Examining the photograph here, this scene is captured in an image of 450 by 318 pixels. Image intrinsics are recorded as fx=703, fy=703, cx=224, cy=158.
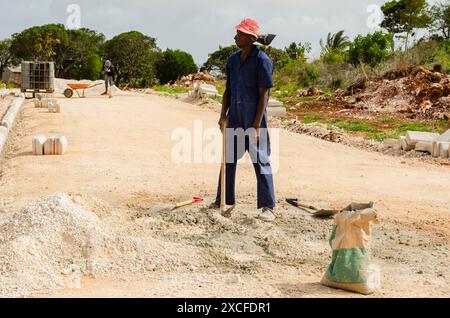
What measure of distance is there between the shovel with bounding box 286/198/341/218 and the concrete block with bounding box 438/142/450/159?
495cm

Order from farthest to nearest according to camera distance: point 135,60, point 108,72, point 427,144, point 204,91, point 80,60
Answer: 1. point 80,60
2. point 135,60
3. point 108,72
4. point 204,91
5. point 427,144

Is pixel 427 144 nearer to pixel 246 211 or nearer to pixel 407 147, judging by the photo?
pixel 407 147

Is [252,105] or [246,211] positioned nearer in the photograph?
[252,105]

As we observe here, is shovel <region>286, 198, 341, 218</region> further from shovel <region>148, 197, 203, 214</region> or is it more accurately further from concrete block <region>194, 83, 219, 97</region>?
concrete block <region>194, 83, 219, 97</region>

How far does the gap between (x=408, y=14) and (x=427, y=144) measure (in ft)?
107

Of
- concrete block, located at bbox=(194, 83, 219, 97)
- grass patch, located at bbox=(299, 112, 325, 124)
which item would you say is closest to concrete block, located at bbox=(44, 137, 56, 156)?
grass patch, located at bbox=(299, 112, 325, 124)

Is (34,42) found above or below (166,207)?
above

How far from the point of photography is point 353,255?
4184 mm

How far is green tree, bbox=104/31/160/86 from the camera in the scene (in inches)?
2046

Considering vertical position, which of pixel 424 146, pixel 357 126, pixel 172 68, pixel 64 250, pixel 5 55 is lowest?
pixel 64 250

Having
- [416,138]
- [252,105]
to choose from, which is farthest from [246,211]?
[416,138]

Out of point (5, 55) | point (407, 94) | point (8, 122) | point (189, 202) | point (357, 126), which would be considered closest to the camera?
point (189, 202)
